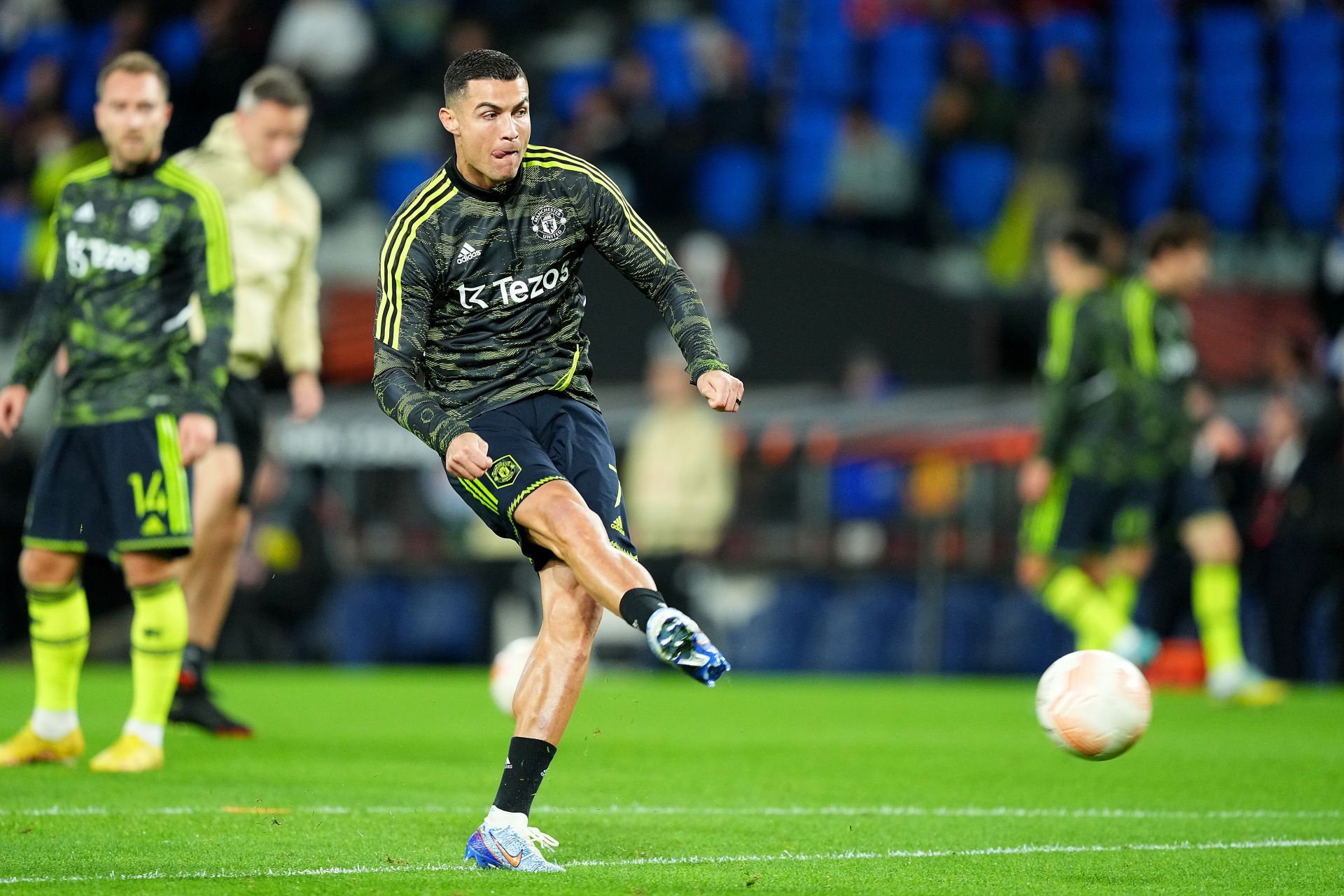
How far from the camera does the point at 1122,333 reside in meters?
11.0

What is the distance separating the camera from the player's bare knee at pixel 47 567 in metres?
7.30

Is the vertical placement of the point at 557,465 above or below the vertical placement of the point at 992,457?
above

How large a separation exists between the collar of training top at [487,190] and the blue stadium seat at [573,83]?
45.4ft

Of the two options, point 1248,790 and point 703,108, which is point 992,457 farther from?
point 1248,790

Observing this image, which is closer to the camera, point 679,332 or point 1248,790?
point 679,332

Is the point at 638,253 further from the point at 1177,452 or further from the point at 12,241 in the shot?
the point at 12,241

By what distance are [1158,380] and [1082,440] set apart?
524mm

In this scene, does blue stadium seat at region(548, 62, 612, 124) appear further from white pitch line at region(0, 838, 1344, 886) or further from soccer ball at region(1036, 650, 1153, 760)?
white pitch line at region(0, 838, 1344, 886)

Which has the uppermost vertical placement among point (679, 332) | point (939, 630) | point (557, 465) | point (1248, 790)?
point (679, 332)

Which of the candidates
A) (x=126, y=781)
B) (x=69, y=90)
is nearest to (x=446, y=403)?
(x=126, y=781)

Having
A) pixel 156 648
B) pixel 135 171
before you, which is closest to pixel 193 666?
pixel 156 648

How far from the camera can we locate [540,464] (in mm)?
5406

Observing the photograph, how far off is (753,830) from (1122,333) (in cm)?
569

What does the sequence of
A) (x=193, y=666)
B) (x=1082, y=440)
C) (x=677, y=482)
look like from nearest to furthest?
(x=193, y=666) → (x=1082, y=440) → (x=677, y=482)
